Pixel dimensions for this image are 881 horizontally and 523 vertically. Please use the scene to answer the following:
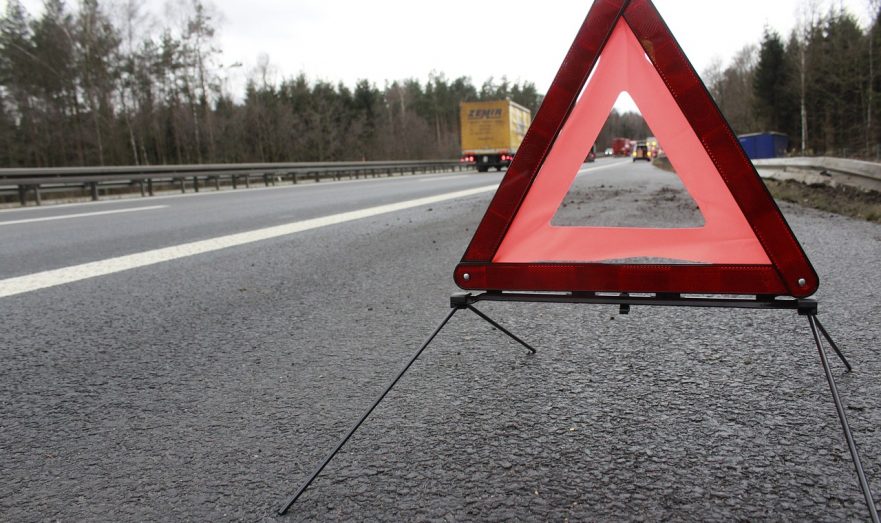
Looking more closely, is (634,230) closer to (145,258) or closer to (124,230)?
(145,258)

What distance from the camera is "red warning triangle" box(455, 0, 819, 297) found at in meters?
1.53

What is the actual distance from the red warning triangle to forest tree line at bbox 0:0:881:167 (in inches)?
1005

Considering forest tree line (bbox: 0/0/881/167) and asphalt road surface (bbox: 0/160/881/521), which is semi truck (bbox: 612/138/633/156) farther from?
forest tree line (bbox: 0/0/881/167)

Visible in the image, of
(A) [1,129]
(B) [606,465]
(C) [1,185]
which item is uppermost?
(A) [1,129]

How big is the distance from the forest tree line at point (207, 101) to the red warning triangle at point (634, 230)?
2554cm

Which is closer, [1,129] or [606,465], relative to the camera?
[606,465]

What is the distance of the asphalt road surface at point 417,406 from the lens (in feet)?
4.79

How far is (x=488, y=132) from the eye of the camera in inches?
1369

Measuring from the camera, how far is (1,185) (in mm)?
12789

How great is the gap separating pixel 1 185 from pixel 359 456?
14.7 metres

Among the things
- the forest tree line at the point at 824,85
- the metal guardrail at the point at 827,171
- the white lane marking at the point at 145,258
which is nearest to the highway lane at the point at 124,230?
the white lane marking at the point at 145,258

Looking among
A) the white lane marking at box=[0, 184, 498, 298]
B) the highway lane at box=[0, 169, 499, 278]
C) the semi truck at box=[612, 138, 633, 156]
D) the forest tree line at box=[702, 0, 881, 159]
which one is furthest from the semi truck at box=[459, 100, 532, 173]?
the semi truck at box=[612, 138, 633, 156]

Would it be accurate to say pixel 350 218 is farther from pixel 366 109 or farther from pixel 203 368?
pixel 366 109

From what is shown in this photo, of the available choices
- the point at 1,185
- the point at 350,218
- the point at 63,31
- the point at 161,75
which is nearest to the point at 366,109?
the point at 161,75
